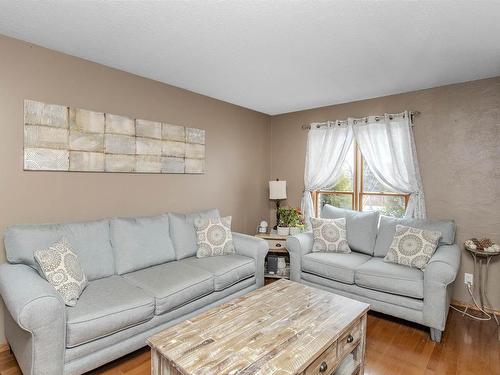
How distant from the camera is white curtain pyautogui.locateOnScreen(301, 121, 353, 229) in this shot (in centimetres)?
386

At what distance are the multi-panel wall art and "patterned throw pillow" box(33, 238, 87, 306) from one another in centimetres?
80

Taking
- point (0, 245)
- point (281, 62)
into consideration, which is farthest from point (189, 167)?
point (0, 245)

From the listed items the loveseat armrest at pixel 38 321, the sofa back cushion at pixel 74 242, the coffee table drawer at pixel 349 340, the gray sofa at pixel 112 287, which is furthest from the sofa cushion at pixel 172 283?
the coffee table drawer at pixel 349 340

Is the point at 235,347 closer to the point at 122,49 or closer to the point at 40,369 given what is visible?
the point at 40,369

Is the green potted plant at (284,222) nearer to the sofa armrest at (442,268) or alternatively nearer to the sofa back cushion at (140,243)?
the sofa back cushion at (140,243)

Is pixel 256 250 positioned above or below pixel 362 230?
below

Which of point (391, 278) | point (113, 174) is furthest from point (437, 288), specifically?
point (113, 174)

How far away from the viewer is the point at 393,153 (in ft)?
11.2

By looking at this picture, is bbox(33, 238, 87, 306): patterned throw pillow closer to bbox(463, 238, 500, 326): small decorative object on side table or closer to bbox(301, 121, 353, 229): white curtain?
bbox(301, 121, 353, 229): white curtain

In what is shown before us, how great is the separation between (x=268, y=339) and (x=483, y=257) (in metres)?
2.72

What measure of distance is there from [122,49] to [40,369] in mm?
2301

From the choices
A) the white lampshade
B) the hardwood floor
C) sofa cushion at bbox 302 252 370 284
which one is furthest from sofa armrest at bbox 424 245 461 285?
the white lampshade

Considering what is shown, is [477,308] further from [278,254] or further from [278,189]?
[278,189]

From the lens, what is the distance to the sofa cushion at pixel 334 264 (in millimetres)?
2803
